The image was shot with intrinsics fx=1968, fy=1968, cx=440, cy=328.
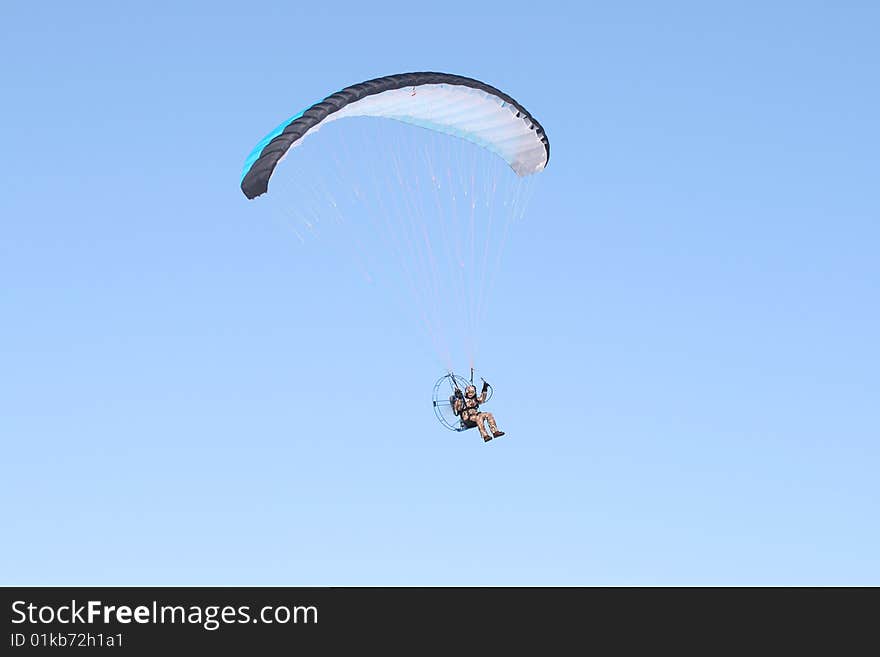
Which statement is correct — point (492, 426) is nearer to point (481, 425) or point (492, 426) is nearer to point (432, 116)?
point (481, 425)

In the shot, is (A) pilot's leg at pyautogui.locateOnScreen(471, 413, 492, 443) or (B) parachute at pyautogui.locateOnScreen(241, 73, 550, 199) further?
(A) pilot's leg at pyautogui.locateOnScreen(471, 413, 492, 443)

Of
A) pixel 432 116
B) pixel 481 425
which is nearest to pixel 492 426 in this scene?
pixel 481 425

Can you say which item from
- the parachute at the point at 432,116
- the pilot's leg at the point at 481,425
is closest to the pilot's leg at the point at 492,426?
the pilot's leg at the point at 481,425

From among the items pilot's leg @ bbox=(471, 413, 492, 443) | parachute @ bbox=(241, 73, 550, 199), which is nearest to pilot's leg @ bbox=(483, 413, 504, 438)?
pilot's leg @ bbox=(471, 413, 492, 443)

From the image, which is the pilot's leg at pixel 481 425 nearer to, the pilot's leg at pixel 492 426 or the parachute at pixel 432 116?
the pilot's leg at pixel 492 426

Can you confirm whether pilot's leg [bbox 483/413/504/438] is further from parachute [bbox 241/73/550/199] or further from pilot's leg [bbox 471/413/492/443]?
parachute [bbox 241/73/550/199]
